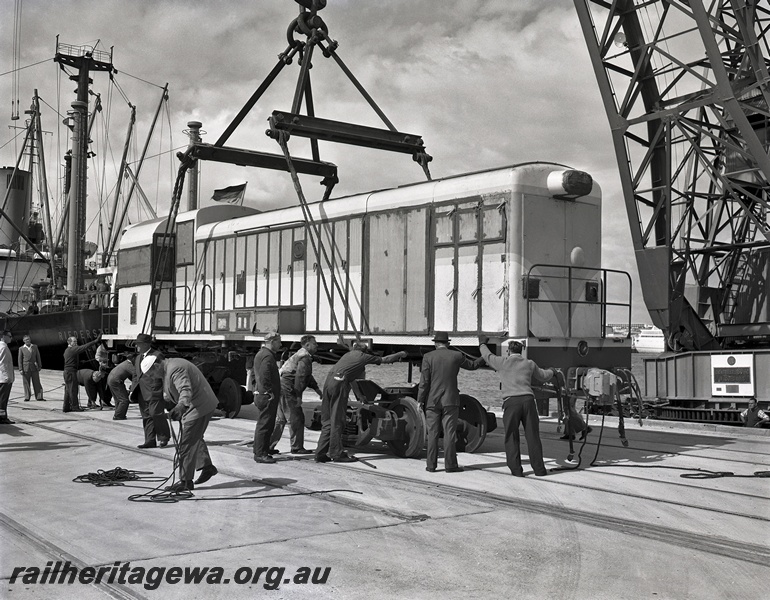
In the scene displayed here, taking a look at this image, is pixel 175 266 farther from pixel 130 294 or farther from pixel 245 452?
pixel 245 452

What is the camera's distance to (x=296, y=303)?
15320 mm

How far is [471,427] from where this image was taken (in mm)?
12312

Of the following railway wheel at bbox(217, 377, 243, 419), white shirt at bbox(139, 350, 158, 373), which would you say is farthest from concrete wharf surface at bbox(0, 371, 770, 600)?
railway wheel at bbox(217, 377, 243, 419)

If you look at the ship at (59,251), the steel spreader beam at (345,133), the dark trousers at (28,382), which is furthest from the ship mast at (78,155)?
the steel spreader beam at (345,133)

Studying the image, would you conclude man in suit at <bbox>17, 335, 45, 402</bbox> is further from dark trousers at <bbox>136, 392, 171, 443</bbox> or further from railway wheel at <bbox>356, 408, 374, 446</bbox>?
railway wheel at <bbox>356, 408, 374, 446</bbox>

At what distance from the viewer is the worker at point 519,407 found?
10.3m

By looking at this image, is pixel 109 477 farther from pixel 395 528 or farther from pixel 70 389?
pixel 70 389

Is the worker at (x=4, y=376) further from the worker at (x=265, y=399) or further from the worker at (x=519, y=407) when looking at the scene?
the worker at (x=519, y=407)

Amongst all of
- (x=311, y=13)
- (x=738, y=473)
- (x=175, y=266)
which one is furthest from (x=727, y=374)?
(x=175, y=266)

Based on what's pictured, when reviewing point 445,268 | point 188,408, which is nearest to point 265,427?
point 188,408

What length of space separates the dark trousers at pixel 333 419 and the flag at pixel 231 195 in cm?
872

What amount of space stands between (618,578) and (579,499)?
9.77 feet

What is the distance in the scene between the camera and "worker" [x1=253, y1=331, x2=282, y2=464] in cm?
1113

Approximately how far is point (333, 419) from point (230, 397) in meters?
6.97
